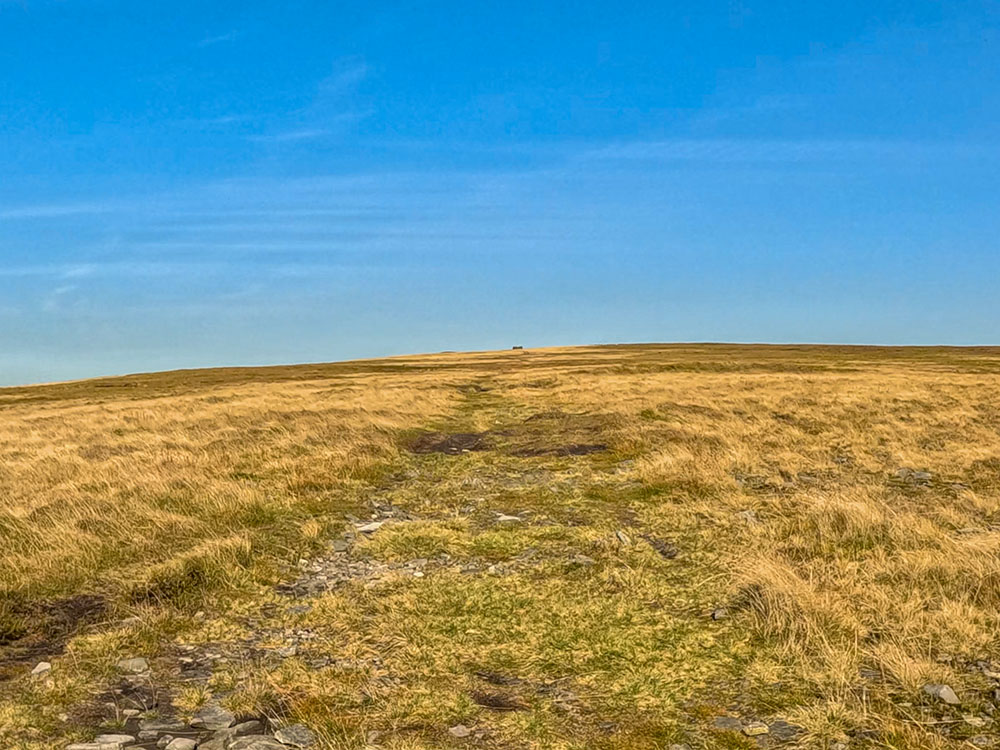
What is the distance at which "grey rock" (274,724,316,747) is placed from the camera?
539cm

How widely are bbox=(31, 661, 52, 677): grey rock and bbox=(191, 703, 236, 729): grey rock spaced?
189 cm

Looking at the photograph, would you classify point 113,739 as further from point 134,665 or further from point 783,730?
point 783,730

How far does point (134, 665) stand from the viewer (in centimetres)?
680

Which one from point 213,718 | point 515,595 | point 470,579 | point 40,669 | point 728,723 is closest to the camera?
point 728,723

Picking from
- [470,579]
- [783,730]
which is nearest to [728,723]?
[783,730]

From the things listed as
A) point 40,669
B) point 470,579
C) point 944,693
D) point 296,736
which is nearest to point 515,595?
point 470,579

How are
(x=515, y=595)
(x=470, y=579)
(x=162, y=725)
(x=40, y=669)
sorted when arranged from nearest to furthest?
(x=162, y=725) → (x=40, y=669) → (x=515, y=595) → (x=470, y=579)

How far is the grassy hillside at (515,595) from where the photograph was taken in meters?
5.76

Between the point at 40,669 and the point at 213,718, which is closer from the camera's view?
the point at 213,718

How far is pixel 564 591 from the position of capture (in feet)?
27.8

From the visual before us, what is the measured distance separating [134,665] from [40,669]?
85 cm

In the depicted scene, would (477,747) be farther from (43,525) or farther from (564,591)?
(43,525)

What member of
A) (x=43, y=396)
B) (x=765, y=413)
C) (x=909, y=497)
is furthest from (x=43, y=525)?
(x=43, y=396)

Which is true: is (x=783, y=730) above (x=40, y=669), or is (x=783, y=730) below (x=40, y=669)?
below
